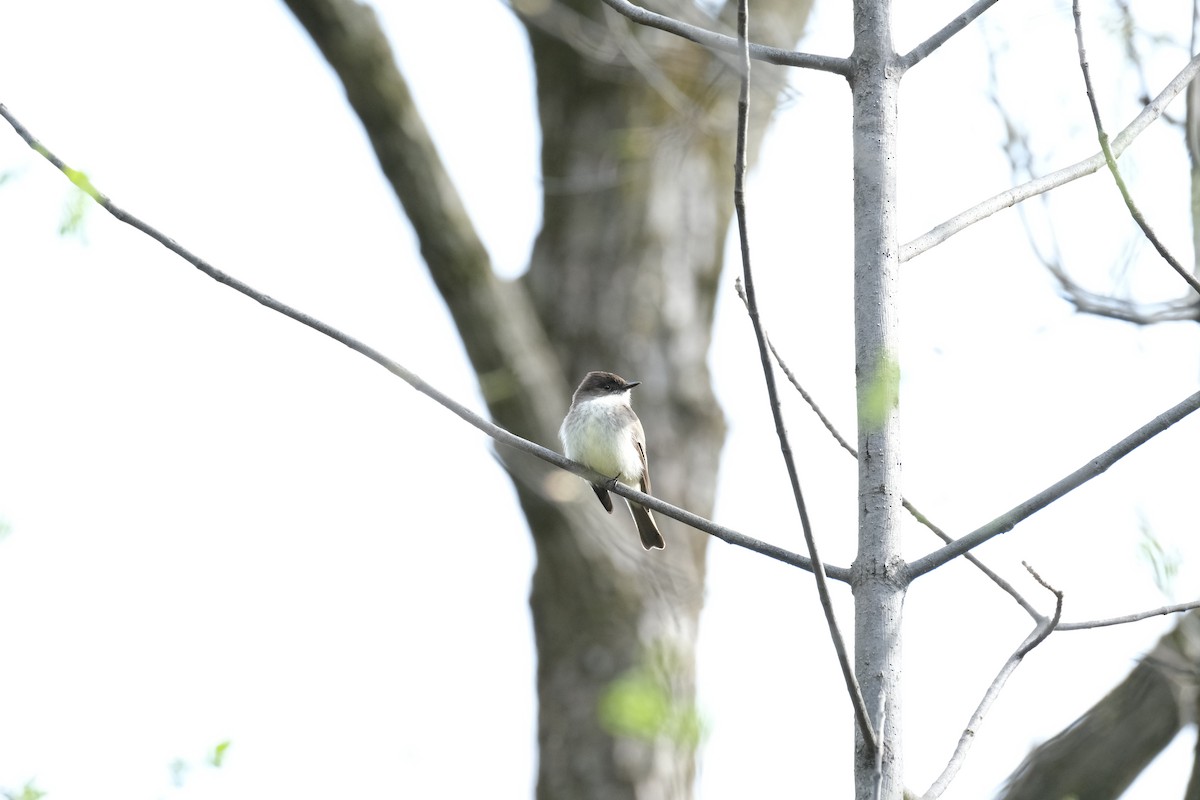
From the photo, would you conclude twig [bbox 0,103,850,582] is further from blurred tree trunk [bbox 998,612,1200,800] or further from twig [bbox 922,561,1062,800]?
blurred tree trunk [bbox 998,612,1200,800]

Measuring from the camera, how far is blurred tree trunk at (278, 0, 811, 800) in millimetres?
7047

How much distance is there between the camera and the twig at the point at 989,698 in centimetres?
199

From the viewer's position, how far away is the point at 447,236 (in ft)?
23.7

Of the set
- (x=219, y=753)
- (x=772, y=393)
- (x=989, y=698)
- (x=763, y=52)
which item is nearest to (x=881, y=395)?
(x=772, y=393)

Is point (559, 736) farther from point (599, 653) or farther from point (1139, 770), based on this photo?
point (1139, 770)

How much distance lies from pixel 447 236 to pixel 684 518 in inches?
206

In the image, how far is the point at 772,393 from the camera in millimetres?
1855

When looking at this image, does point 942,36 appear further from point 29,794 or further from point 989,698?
A: point 29,794

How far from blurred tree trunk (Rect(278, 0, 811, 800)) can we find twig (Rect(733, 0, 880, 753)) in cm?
437

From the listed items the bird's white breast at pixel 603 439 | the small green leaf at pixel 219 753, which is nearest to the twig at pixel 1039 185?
the small green leaf at pixel 219 753

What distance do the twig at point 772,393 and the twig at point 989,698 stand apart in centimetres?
16

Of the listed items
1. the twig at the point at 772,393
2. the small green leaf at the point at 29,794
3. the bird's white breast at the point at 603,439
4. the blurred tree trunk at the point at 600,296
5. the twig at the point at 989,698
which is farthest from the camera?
the blurred tree trunk at the point at 600,296

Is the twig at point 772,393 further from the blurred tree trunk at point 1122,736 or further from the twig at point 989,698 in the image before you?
the blurred tree trunk at point 1122,736

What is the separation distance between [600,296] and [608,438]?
229cm
